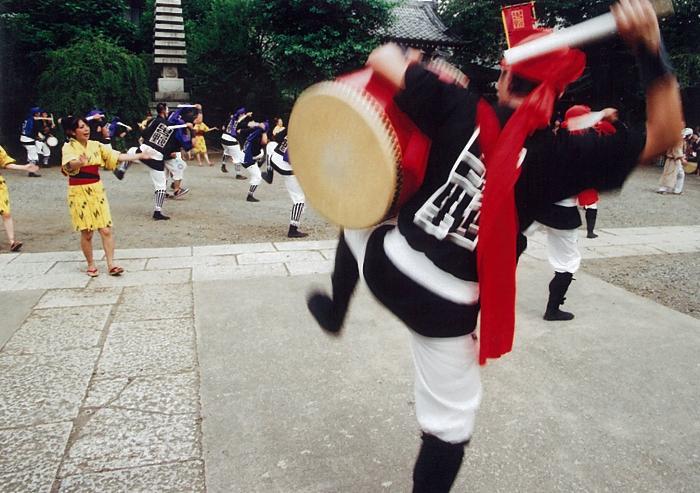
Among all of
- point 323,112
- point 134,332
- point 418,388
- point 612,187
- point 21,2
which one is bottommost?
point 134,332

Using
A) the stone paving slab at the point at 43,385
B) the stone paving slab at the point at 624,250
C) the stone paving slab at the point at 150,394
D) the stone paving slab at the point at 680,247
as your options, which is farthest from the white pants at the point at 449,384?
the stone paving slab at the point at 680,247

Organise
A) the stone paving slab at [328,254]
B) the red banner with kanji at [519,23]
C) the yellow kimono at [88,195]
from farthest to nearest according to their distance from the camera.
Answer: the stone paving slab at [328,254] < the yellow kimono at [88,195] < the red banner with kanji at [519,23]

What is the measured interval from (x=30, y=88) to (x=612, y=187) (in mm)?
20454

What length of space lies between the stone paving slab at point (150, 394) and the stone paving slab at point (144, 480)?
1.50 ft

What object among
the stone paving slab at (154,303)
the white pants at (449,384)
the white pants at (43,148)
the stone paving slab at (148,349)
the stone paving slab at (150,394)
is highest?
the white pants at (449,384)

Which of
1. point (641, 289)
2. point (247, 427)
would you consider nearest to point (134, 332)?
point (247, 427)

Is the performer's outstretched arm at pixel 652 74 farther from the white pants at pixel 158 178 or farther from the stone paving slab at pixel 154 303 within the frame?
the white pants at pixel 158 178

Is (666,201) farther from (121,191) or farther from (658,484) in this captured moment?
(121,191)

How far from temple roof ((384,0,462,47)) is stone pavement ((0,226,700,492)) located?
17.6 meters

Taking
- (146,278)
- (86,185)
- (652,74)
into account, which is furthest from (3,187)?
(652,74)

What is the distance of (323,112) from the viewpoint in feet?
5.19

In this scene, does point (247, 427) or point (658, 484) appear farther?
point (247, 427)

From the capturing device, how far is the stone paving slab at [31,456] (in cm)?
214

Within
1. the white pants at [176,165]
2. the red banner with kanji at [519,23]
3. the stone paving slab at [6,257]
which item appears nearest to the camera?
the red banner with kanji at [519,23]
